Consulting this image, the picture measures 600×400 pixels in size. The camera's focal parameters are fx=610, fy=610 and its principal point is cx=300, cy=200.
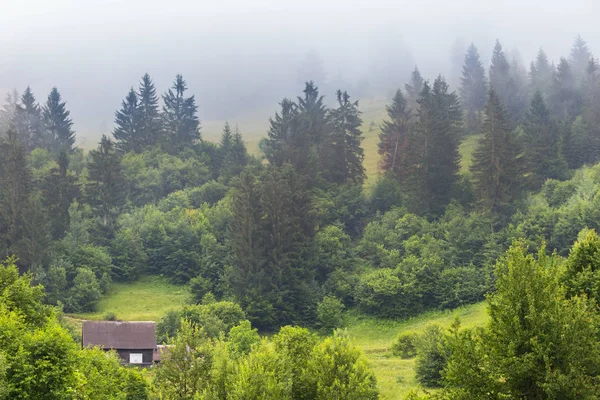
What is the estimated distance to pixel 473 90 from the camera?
122938 mm

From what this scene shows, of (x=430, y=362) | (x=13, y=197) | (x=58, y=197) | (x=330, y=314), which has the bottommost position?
(x=430, y=362)

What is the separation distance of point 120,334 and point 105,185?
1309 inches

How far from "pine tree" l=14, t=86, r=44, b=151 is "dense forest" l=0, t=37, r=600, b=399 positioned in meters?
0.77

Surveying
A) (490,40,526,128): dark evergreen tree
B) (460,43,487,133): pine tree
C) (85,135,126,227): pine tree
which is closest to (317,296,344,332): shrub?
(85,135,126,227): pine tree

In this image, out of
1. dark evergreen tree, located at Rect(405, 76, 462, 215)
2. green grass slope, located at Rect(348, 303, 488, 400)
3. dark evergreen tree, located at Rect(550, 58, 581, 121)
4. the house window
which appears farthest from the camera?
dark evergreen tree, located at Rect(550, 58, 581, 121)

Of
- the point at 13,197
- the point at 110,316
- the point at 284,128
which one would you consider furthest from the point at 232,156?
the point at 110,316

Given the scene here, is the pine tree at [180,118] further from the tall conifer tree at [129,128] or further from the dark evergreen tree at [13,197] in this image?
the dark evergreen tree at [13,197]

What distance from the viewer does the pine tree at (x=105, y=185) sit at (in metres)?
80.5

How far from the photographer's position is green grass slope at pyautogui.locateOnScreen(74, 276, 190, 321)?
63.5m

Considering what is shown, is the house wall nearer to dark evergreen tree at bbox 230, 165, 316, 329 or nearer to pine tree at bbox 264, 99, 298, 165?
dark evergreen tree at bbox 230, 165, 316, 329

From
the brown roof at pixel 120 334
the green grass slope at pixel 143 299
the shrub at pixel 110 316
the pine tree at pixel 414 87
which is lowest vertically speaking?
the brown roof at pixel 120 334

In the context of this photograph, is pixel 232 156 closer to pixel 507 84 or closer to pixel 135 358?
pixel 135 358

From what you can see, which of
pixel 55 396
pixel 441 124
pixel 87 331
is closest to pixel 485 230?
pixel 441 124

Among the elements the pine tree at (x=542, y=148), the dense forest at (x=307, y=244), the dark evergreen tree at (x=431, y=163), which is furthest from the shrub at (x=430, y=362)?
the pine tree at (x=542, y=148)
